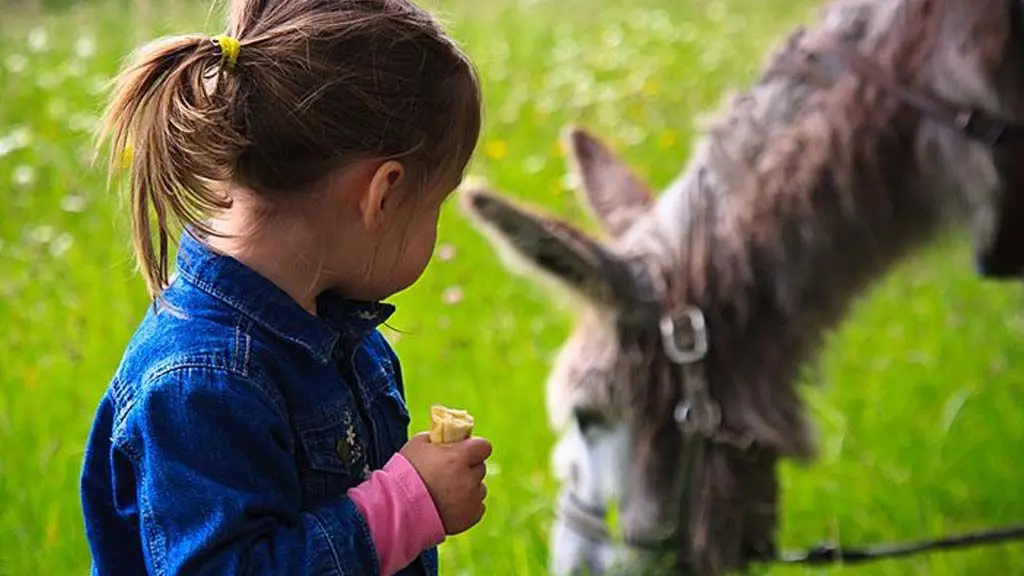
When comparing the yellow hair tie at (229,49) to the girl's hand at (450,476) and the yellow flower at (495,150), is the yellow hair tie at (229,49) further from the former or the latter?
the yellow flower at (495,150)

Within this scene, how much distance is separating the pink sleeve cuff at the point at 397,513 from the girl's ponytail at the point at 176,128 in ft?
1.00

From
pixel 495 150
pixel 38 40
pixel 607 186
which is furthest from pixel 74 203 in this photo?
pixel 495 150

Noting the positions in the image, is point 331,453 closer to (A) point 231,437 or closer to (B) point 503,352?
(A) point 231,437

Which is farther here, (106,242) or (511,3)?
(511,3)

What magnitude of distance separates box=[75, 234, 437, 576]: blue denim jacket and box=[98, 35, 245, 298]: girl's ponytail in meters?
0.05

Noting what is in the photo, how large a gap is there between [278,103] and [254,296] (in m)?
0.19

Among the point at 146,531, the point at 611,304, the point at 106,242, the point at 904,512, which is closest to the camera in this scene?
the point at 146,531

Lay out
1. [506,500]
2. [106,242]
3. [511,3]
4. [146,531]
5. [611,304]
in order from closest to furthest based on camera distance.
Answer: [146,531] → [611,304] → [506,500] → [106,242] → [511,3]

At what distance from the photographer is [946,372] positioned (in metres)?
4.22

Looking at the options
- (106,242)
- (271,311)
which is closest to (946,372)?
(106,242)

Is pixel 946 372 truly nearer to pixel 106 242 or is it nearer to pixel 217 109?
pixel 106 242

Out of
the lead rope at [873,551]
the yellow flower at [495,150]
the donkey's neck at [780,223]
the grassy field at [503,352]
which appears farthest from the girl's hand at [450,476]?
the yellow flower at [495,150]

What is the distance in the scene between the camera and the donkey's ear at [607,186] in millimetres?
2949

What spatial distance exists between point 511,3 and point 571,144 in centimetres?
571
